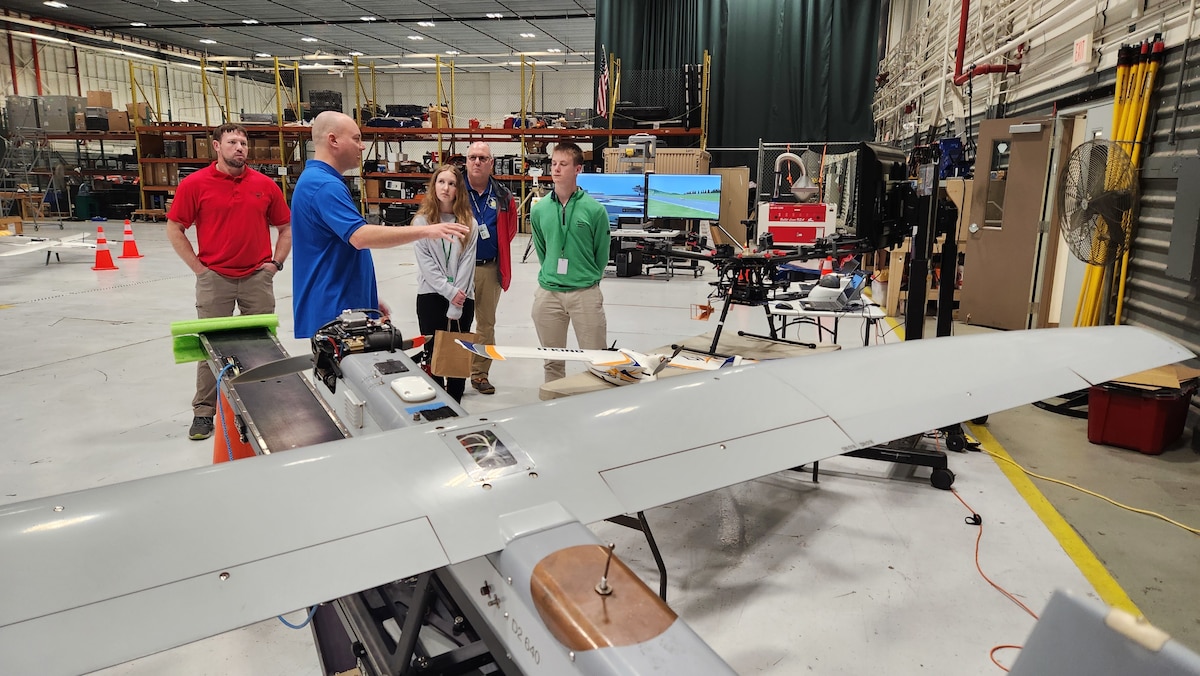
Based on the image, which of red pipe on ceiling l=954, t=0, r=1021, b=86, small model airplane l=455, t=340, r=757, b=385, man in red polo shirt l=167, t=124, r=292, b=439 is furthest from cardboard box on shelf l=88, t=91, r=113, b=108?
small model airplane l=455, t=340, r=757, b=385

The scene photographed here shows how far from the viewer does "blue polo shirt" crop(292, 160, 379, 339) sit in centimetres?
279

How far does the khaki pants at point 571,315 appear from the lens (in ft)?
14.2

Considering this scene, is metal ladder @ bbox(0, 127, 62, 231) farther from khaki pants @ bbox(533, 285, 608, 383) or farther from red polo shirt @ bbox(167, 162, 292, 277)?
khaki pants @ bbox(533, 285, 608, 383)

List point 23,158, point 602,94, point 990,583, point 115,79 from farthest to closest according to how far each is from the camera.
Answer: point 115,79 → point 23,158 → point 602,94 → point 990,583

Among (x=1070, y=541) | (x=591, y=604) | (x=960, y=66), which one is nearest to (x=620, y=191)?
(x=960, y=66)

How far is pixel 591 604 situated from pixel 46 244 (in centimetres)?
1093

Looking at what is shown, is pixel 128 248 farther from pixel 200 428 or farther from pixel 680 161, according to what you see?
pixel 200 428

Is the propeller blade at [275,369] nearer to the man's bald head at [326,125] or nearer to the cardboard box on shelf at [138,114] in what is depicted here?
the man's bald head at [326,125]

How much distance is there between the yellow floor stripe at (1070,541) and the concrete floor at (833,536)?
0.02 meters

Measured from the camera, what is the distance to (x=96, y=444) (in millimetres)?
3883

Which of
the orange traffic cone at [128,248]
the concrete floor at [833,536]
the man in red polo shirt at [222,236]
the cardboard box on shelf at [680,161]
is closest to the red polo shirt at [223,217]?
the man in red polo shirt at [222,236]

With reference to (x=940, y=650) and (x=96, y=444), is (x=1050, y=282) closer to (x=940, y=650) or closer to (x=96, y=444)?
(x=940, y=650)

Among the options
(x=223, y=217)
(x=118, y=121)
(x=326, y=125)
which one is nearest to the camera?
(x=326, y=125)

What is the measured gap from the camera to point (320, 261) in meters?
2.94
